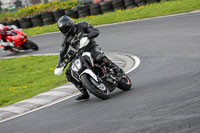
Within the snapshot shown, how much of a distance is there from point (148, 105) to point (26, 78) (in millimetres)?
7389

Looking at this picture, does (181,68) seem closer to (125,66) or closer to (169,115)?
(125,66)

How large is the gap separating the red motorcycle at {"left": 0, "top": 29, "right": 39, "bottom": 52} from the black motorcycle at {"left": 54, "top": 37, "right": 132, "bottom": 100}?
36.5 feet

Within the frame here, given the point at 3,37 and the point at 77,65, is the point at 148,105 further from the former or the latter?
the point at 3,37

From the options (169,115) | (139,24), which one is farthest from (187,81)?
(139,24)

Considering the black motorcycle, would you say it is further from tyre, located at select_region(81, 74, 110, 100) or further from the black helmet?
the black helmet

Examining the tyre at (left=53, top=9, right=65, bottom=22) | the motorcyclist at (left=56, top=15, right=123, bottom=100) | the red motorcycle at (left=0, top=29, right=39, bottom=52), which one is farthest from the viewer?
the tyre at (left=53, top=9, right=65, bottom=22)

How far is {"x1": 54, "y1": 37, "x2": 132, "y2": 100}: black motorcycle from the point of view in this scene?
6969mm

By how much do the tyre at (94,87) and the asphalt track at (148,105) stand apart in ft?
0.52

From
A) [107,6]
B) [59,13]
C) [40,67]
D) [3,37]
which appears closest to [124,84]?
[40,67]

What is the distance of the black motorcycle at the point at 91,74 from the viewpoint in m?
6.97

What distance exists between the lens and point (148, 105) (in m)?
5.86

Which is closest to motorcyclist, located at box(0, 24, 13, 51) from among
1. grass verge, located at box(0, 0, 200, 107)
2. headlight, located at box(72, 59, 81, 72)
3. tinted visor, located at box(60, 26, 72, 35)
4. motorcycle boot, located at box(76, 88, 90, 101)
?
grass verge, located at box(0, 0, 200, 107)

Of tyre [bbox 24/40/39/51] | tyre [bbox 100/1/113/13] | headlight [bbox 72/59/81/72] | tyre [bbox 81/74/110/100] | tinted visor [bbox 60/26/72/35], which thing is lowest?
tyre [bbox 24/40/39/51]

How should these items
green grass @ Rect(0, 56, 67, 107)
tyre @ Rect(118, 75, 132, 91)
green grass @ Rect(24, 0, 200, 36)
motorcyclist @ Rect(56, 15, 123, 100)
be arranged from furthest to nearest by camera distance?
green grass @ Rect(24, 0, 200, 36), green grass @ Rect(0, 56, 67, 107), tyre @ Rect(118, 75, 132, 91), motorcyclist @ Rect(56, 15, 123, 100)
